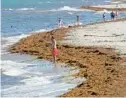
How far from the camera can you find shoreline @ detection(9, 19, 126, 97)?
68.4ft

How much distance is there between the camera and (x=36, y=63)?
1170 inches

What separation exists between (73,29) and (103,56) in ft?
58.7

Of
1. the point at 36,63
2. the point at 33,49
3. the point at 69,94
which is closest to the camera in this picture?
the point at 69,94

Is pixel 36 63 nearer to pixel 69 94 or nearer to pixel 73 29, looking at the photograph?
pixel 69 94

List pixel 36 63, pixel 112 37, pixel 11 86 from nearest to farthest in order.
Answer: pixel 11 86 < pixel 36 63 < pixel 112 37

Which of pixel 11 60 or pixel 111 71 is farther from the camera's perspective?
pixel 11 60

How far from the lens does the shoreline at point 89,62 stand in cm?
2086

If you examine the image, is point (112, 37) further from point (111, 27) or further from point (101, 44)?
point (111, 27)

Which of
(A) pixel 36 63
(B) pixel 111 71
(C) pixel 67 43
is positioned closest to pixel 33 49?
(C) pixel 67 43

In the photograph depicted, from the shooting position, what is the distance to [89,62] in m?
28.3

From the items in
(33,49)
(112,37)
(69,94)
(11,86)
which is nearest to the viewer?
(69,94)

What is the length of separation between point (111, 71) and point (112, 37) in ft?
47.6

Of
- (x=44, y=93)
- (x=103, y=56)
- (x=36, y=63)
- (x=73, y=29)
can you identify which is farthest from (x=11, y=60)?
(x=73, y=29)

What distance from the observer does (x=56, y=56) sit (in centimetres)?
3112
